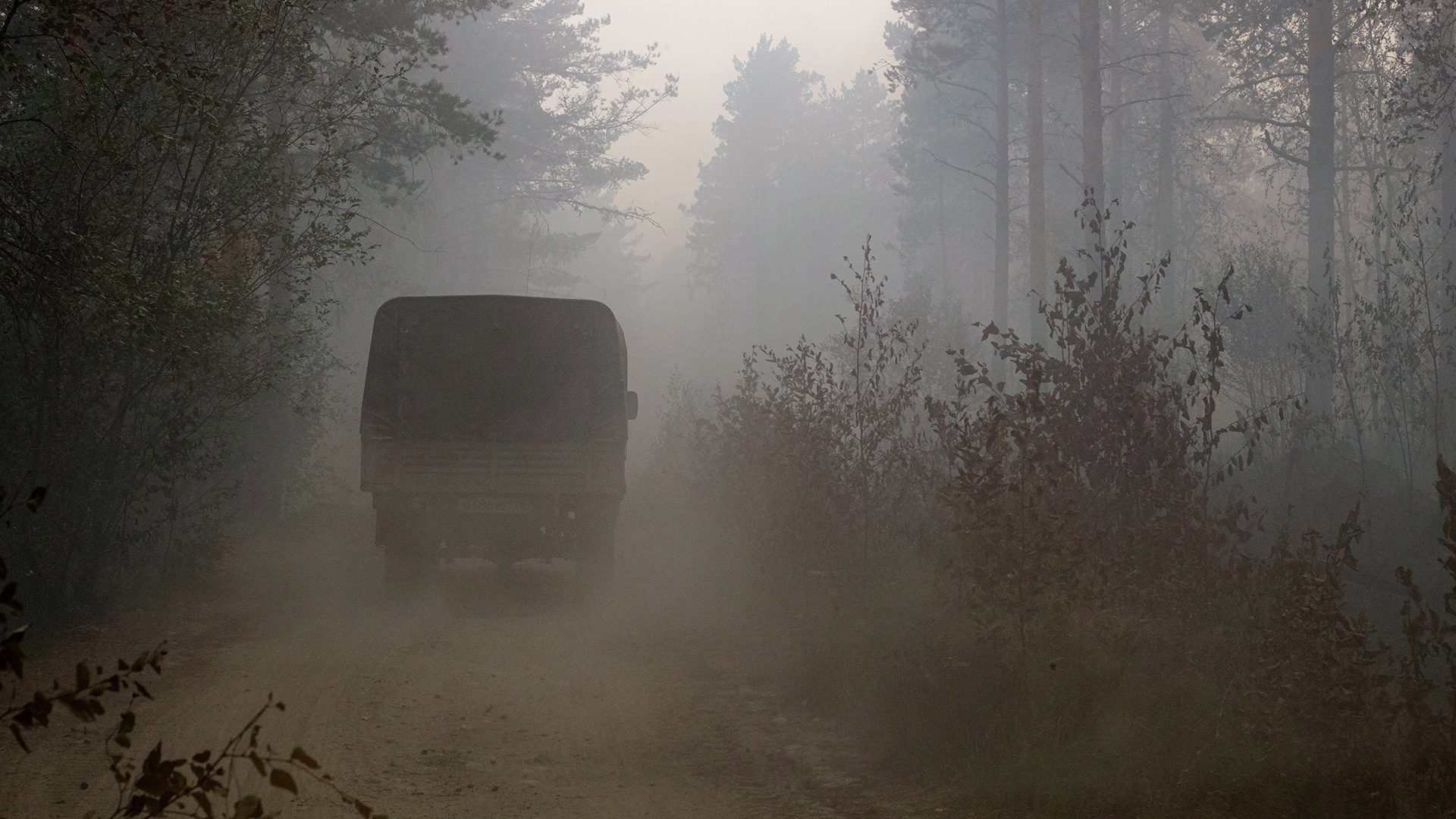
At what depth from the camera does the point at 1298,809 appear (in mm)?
4355

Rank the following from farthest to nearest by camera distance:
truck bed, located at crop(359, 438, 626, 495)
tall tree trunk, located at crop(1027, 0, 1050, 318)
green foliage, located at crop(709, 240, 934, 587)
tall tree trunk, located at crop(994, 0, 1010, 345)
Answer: tall tree trunk, located at crop(994, 0, 1010, 345) < tall tree trunk, located at crop(1027, 0, 1050, 318) < truck bed, located at crop(359, 438, 626, 495) < green foliage, located at crop(709, 240, 934, 587)

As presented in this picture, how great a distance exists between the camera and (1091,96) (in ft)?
68.8

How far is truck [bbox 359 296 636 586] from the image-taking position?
10.2m

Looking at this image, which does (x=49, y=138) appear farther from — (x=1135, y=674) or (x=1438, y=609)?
(x=1438, y=609)

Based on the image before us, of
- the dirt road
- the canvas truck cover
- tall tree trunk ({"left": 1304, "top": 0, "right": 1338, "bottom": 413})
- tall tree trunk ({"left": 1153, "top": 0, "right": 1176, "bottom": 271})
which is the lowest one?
the dirt road

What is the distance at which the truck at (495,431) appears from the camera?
33.5 ft

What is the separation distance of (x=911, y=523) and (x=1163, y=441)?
3678 mm

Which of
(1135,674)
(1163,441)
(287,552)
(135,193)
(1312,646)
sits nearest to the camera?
(1312,646)

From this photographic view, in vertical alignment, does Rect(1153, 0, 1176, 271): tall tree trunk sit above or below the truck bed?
above

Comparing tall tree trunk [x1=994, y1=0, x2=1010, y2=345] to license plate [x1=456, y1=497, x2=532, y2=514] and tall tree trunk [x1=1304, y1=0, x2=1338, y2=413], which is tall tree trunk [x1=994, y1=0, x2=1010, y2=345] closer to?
tall tree trunk [x1=1304, y1=0, x2=1338, y2=413]

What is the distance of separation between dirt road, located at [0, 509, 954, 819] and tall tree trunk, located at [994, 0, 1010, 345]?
1779cm

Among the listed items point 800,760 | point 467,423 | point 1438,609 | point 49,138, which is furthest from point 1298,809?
point 49,138

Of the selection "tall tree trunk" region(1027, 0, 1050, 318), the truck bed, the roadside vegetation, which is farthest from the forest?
"tall tree trunk" region(1027, 0, 1050, 318)

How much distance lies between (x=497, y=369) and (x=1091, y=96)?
15.1 m
